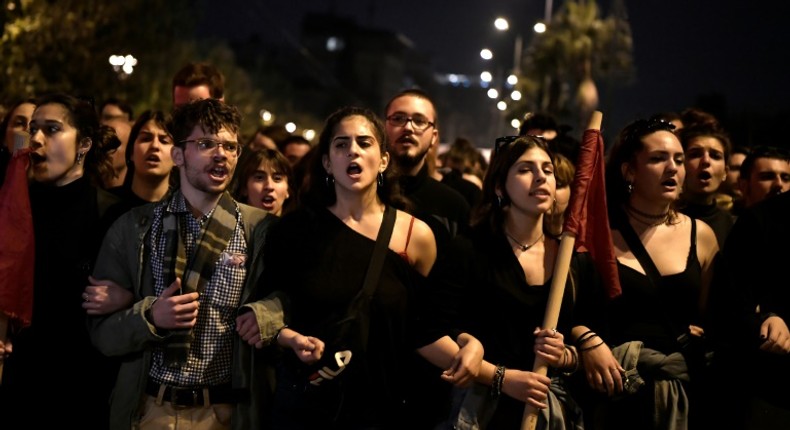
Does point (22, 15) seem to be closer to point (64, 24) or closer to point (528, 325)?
point (64, 24)

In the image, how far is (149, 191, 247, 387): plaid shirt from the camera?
4418 millimetres

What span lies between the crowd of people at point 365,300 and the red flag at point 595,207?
0.22ft

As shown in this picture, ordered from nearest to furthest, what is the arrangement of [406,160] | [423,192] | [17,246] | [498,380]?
[498,380], [17,246], [423,192], [406,160]

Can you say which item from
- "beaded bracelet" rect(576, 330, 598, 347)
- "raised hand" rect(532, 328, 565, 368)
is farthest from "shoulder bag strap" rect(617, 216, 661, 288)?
"raised hand" rect(532, 328, 565, 368)

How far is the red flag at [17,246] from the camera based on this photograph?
4.50 metres

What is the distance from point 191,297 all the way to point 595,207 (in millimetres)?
2207

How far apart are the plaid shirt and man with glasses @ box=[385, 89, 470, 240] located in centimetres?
154

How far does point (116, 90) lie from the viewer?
26266 mm

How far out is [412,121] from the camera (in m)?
6.38

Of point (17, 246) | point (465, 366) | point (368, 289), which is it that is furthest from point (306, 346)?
point (17, 246)

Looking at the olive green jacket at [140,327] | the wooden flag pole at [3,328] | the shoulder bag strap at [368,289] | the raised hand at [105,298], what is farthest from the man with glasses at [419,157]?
the wooden flag pole at [3,328]

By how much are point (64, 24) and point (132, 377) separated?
17410 mm

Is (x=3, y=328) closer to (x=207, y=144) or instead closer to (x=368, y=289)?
(x=207, y=144)

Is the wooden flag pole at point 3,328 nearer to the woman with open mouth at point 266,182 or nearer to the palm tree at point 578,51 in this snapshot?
the woman with open mouth at point 266,182
